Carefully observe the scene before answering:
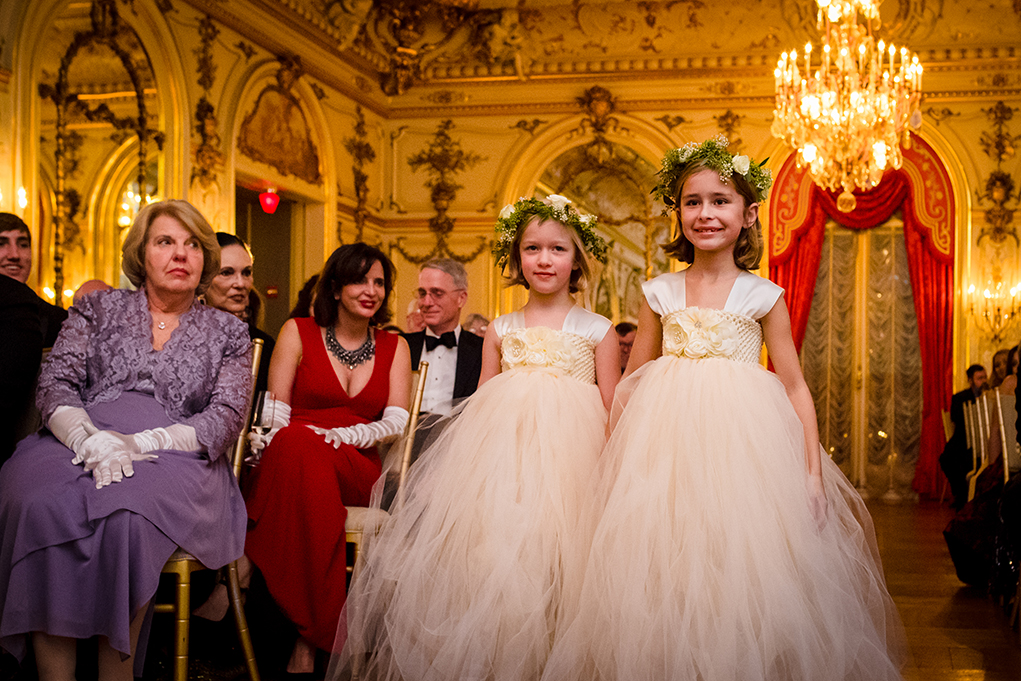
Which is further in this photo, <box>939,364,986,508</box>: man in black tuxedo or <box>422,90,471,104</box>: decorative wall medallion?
<box>422,90,471,104</box>: decorative wall medallion

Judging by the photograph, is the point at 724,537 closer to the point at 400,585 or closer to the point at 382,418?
the point at 400,585

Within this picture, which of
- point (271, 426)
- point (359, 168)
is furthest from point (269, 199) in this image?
point (271, 426)

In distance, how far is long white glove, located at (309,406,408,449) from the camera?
3.41 m

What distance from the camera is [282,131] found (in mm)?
9156

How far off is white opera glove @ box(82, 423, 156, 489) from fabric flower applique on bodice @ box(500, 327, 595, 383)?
4.00 feet

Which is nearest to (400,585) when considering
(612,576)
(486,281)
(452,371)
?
(612,576)

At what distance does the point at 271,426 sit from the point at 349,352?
0.44m

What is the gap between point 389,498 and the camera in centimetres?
360

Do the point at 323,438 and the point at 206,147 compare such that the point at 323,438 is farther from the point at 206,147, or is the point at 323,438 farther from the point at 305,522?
the point at 206,147

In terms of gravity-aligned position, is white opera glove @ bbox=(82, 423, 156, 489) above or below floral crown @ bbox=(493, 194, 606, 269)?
below

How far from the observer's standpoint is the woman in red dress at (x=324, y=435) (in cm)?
314

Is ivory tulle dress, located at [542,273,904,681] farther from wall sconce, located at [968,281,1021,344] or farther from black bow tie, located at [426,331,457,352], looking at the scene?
wall sconce, located at [968,281,1021,344]

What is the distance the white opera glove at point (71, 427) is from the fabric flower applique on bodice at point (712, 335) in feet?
5.71

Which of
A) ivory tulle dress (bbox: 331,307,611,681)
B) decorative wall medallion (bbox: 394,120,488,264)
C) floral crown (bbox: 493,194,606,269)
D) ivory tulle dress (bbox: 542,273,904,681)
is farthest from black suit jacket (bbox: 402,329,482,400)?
decorative wall medallion (bbox: 394,120,488,264)
